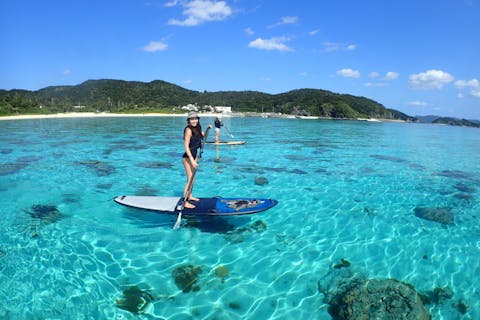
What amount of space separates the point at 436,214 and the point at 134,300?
11165 mm

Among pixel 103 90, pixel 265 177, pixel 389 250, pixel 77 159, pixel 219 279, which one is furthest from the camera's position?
pixel 103 90

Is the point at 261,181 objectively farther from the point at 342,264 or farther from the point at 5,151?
the point at 5,151

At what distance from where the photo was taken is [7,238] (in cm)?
890

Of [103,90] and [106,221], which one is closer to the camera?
[106,221]

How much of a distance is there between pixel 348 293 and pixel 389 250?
306cm

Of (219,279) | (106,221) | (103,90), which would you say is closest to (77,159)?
(106,221)

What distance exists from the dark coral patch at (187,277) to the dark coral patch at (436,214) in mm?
9028

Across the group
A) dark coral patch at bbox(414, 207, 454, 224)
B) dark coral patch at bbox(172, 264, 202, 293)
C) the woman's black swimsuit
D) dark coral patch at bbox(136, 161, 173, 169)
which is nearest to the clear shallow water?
dark coral patch at bbox(172, 264, 202, 293)

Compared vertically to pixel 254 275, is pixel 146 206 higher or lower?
higher

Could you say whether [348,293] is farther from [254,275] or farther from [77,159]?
[77,159]

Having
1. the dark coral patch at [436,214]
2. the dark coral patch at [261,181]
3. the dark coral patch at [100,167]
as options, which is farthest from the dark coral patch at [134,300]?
the dark coral patch at [100,167]

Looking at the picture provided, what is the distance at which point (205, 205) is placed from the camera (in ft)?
33.6

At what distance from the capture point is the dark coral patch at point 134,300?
6184mm

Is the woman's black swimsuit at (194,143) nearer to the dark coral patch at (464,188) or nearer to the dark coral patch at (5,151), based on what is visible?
the dark coral patch at (464,188)
